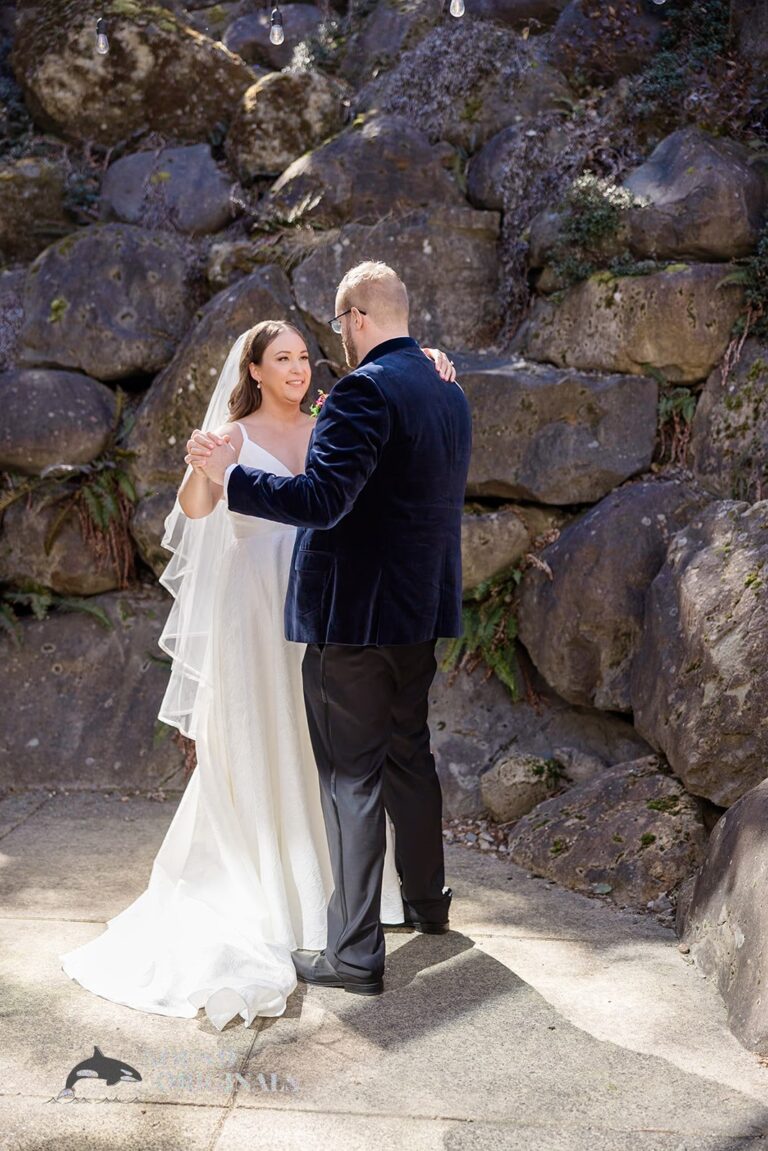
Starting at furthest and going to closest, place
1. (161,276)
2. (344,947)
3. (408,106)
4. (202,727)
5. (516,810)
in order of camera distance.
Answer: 1. (408,106)
2. (161,276)
3. (516,810)
4. (202,727)
5. (344,947)

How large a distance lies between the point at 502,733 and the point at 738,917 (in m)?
2.82

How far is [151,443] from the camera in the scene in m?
7.93

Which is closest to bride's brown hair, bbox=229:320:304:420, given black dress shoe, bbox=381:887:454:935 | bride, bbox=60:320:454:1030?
bride, bbox=60:320:454:1030

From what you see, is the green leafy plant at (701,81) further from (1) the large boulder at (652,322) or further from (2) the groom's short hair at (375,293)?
(2) the groom's short hair at (375,293)

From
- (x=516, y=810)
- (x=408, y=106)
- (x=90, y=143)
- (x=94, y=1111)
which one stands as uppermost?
(x=408, y=106)

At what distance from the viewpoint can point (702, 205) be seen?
23.3 feet

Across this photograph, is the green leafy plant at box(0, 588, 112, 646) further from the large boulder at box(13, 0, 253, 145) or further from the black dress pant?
the large boulder at box(13, 0, 253, 145)

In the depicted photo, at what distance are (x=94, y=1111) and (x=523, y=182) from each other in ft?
22.3

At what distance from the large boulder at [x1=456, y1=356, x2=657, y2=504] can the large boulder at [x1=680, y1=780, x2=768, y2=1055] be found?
115 inches

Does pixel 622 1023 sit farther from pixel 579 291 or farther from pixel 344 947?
pixel 579 291

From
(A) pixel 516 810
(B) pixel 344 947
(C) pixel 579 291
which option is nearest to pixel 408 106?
(C) pixel 579 291

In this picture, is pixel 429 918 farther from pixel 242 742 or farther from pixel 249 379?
pixel 249 379

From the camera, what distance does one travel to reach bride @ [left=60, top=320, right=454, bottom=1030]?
441 centimetres

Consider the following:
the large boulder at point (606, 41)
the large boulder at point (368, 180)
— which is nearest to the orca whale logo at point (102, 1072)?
the large boulder at point (368, 180)
